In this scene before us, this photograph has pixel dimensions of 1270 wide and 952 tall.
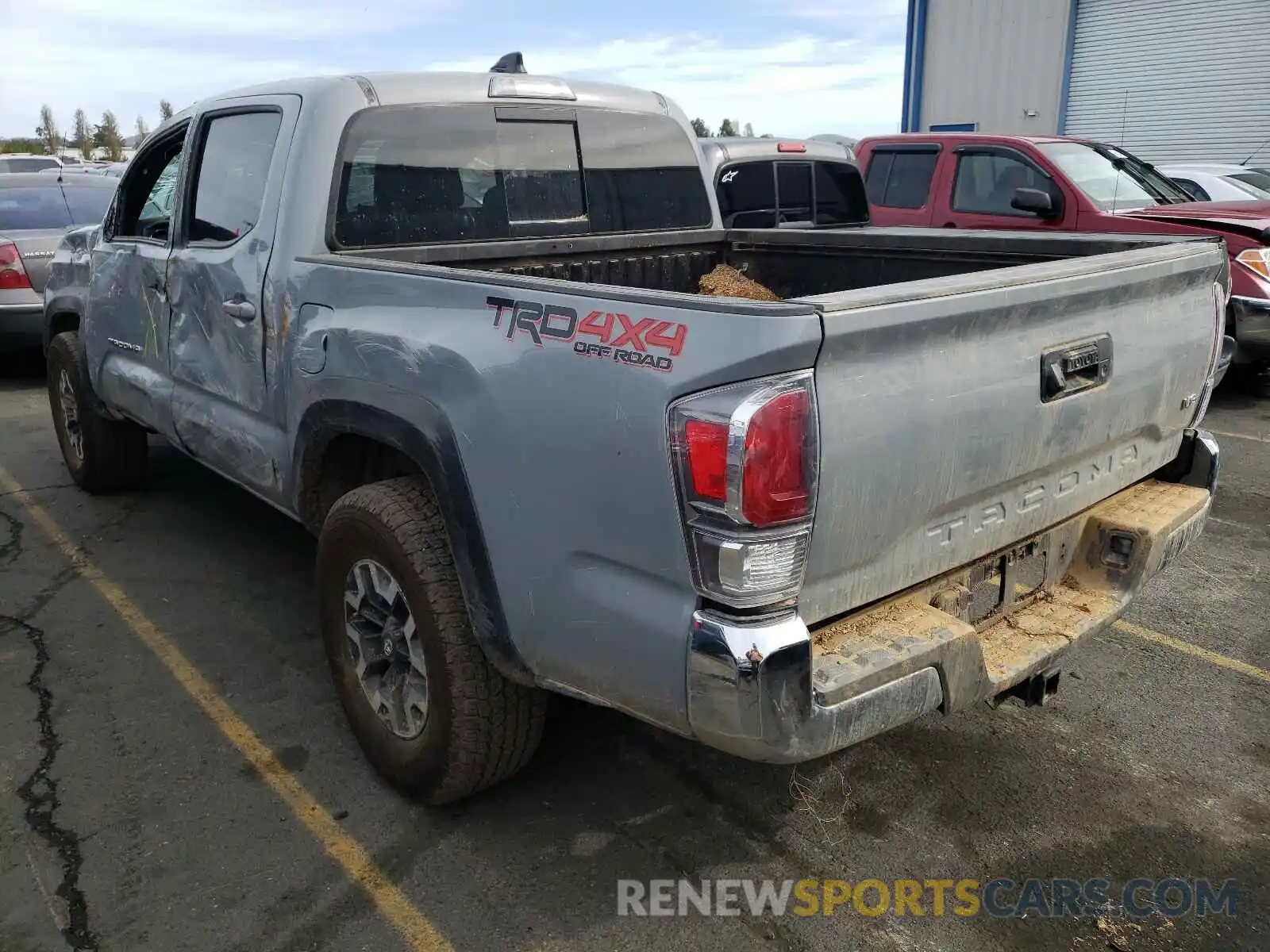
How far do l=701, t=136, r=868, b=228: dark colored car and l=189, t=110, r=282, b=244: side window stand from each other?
3.95 meters

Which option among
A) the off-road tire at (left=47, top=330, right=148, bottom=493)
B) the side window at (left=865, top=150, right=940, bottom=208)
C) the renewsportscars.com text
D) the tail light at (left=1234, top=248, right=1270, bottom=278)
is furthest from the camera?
the side window at (left=865, top=150, right=940, bottom=208)


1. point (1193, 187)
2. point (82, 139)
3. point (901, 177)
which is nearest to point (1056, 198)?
point (901, 177)

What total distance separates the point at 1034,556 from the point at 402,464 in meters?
1.82

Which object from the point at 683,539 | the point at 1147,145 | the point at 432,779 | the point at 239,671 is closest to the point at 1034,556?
the point at 683,539

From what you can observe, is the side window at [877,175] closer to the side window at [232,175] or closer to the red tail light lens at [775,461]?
the side window at [232,175]

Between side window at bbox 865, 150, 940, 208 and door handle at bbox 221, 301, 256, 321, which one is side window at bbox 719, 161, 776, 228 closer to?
side window at bbox 865, 150, 940, 208

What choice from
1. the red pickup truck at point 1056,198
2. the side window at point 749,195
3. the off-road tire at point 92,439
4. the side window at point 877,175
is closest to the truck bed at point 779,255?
the off-road tire at point 92,439

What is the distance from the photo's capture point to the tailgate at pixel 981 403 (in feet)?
6.99

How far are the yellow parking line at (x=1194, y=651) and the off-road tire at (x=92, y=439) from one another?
485 centimetres

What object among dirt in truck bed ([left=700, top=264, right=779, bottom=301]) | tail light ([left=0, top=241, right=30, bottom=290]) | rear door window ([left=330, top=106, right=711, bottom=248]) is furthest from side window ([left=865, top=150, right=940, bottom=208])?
tail light ([left=0, top=241, right=30, bottom=290])

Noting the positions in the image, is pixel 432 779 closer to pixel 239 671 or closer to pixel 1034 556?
pixel 239 671

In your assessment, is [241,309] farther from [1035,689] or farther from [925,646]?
[1035,689]

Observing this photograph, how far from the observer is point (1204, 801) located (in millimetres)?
3039

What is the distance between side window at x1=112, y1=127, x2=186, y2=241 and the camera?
4426mm
